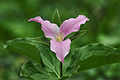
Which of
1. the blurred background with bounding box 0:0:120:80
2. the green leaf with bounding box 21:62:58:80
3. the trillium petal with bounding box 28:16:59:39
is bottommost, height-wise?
the blurred background with bounding box 0:0:120:80

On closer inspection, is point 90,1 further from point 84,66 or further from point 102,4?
point 84,66

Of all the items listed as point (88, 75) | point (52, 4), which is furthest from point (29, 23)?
point (88, 75)

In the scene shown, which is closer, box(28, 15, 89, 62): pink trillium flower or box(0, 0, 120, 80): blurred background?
box(28, 15, 89, 62): pink trillium flower

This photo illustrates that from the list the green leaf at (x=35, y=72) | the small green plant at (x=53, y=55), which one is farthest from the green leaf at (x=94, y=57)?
the green leaf at (x=35, y=72)

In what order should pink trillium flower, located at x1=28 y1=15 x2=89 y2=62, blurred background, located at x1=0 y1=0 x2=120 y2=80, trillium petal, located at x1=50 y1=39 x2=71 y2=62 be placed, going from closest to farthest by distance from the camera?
1. trillium petal, located at x1=50 y1=39 x2=71 y2=62
2. pink trillium flower, located at x1=28 y1=15 x2=89 y2=62
3. blurred background, located at x1=0 y1=0 x2=120 y2=80

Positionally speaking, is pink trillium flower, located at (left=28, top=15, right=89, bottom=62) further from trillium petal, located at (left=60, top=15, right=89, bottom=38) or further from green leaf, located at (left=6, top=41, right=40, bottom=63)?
green leaf, located at (left=6, top=41, right=40, bottom=63)

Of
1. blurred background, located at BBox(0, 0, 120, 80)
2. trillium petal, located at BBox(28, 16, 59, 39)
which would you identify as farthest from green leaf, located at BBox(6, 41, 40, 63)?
blurred background, located at BBox(0, 0, 120, 80)

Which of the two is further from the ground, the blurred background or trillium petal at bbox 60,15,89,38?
trillium petal at bbox 60,15,89,38

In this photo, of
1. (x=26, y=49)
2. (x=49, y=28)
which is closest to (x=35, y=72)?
(x=26, y=49)
